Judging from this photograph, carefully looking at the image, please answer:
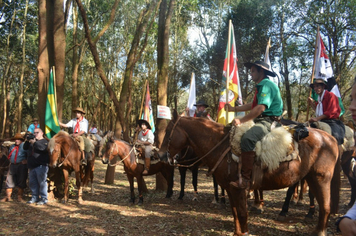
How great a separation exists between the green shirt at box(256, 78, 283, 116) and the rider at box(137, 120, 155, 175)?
5.06m

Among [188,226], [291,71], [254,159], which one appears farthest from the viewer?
[291,71]

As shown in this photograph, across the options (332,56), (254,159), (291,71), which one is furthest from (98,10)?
(254,159)

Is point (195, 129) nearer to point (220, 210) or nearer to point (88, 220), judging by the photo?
point (220, 210)

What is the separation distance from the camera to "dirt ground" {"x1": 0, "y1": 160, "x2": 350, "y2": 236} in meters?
6.55

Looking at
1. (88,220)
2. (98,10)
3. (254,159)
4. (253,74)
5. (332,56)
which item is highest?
(98,10)

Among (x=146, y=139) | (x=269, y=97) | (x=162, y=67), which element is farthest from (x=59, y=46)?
(x=269, y=97)

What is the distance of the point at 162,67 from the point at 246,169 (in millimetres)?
6582

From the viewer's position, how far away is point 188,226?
22.3 feet

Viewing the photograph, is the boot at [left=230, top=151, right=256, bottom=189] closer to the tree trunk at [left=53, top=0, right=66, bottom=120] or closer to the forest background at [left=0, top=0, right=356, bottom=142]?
the forest background at [left=0, top=0, right=356, bottom=142]

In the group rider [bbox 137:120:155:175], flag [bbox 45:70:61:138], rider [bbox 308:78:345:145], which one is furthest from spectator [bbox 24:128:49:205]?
rider [bbox 308:78:345:145]

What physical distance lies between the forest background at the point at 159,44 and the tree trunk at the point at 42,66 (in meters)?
0.04

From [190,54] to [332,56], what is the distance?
52.5 feet

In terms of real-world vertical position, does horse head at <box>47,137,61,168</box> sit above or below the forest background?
below

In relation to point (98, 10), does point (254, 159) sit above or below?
below
